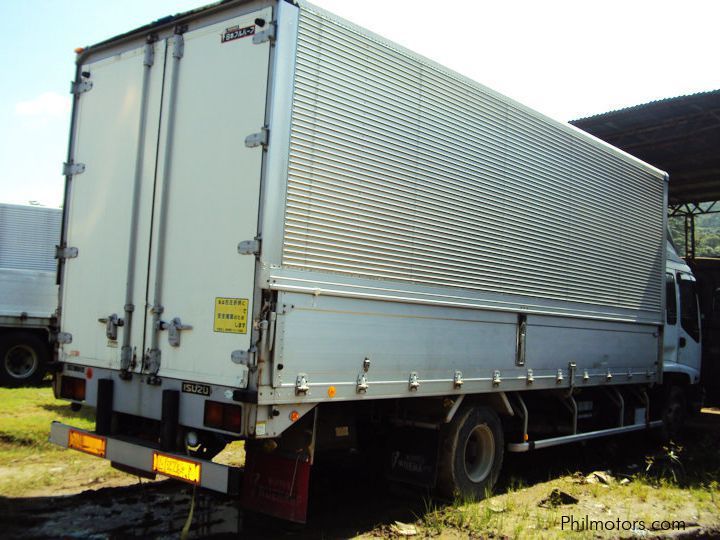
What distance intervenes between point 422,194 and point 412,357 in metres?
1.41

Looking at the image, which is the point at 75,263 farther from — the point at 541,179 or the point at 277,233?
the point at 541,179

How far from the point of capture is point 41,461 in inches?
273

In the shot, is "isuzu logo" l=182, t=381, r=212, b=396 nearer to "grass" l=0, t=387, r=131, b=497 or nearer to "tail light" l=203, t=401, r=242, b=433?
"tail light" l=203, t=401, r=242, b=433

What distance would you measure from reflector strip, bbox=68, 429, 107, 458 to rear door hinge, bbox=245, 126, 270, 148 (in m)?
2.57

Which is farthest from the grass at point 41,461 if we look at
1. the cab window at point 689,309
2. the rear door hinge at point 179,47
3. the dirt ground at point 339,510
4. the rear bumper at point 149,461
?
the cab window at point 689,309

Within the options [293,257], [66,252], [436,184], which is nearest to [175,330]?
[293,257]

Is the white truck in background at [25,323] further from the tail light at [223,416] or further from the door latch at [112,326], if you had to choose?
the tail light at [223,416]

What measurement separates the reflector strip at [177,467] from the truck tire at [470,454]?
242 centimetres

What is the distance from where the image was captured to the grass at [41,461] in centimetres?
610

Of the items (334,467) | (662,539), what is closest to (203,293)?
(334,467)

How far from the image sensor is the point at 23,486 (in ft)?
Result: 19.7

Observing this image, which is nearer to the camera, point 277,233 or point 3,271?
point 277,233

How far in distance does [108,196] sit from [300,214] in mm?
1978

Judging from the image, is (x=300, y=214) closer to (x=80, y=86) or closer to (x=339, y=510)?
(x=80, y=86)
